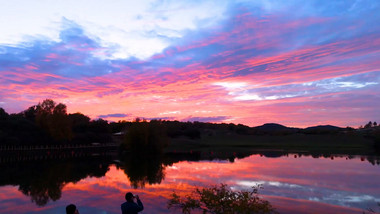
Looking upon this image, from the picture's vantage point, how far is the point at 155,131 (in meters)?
67.9

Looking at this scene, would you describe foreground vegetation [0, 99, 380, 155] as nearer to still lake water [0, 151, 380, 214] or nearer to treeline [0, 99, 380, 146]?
treeline [0, 99, 380, 146]

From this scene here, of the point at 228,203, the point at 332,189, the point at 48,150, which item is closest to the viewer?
the point at 228,203

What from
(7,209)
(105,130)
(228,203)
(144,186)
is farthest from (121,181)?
(105,130)

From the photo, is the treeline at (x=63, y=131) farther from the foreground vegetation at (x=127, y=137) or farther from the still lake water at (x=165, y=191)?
the still lake water at (x=165, y=191)

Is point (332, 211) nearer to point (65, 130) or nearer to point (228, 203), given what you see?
point (228, 203)

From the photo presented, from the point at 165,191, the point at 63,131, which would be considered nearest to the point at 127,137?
the point at 63,131

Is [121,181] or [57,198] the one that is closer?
[57,198]

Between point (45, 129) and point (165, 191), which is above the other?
point (45, 129)

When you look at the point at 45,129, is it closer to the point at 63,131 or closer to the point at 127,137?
the point at 63,131

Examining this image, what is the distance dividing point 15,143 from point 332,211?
71966 mm

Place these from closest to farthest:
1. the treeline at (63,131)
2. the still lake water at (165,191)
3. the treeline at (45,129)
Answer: the still lake water at (165,191) < the treeline at (63,131) < the treeline at (45,129)

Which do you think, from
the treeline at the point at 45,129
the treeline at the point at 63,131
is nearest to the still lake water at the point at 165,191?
the treeline at the point at 63,131

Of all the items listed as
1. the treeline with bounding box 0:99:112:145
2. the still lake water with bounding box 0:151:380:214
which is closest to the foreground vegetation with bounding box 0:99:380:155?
the treeline with bounding box 0:99:112:145

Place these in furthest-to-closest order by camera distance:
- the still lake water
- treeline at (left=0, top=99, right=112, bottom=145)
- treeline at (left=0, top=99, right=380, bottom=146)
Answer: treeline at (left=0, top=99, right=112, bottom=145) < treeline at (left=0, top=99, right=380, bottom=146) < the still lake water
